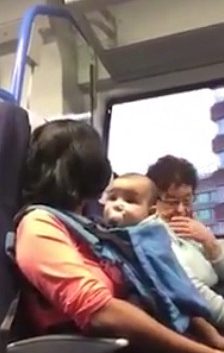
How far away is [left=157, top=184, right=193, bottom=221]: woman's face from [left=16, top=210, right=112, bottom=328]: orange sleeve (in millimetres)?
698

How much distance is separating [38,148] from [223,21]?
4.49ft

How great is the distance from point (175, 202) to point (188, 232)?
0.18 metres

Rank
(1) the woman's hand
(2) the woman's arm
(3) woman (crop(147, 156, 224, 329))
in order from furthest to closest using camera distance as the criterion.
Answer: (1) the woman's hand → (3) woman (crop(147, 156, 224, 329)) → (2) the woman's arm

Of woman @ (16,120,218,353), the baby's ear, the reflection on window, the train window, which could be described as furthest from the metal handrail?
the reflection on window

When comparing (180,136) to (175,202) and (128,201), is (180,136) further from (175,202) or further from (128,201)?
(128,201)

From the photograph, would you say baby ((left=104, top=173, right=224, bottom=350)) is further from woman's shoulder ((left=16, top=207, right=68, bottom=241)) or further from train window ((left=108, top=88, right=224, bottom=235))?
train window ((left=108, top=88, right=224, bottom=235))

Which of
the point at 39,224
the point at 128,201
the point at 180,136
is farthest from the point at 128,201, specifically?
the point at 180,136

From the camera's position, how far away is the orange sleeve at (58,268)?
4.61 feet

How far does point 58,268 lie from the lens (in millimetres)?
1438

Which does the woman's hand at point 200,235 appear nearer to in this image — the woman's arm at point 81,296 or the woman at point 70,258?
the woman at point 70,258

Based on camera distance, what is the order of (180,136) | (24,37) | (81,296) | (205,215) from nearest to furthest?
1. (81,296)
2. (24,37)
3. (205,215)
4. (180,136)

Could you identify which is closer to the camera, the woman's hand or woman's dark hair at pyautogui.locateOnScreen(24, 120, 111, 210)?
woman's dark hair at pyautogui.locateOnScreen(24, 120, 111, 210)

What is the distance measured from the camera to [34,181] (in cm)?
162

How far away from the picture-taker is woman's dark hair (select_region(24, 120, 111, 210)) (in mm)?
1607
